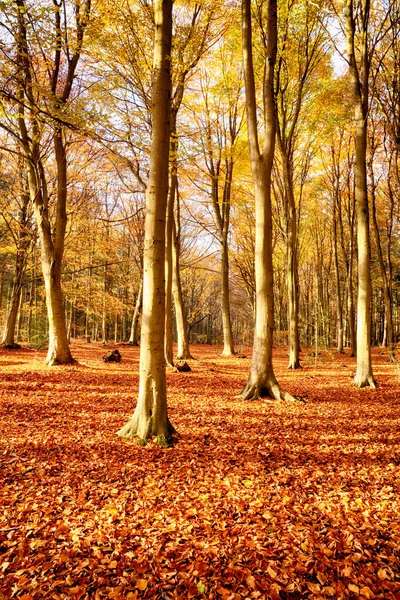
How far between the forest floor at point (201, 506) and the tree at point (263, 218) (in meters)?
1.24

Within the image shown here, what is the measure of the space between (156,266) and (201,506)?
281 cm

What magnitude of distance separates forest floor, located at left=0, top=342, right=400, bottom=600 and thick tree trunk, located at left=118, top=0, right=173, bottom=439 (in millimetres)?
381

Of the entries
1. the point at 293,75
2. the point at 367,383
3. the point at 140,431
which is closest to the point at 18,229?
the point at 293,75

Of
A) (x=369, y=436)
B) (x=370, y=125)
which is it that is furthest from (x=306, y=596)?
(x=370, y=125)

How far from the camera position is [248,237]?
2450 cm

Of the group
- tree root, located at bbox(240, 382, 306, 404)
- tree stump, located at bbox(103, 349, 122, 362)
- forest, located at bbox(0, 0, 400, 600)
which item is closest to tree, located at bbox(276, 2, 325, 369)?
forest, located at bbox(0, 0, 400, 600)

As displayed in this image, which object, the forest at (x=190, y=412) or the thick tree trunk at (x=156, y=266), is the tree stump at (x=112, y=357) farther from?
the thick tree trunk at (x=156, y=266)

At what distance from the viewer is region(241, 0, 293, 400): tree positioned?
7.29 meters

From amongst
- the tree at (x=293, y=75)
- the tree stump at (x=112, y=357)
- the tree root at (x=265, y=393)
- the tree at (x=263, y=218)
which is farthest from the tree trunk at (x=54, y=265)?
the tree at (x=293, y=75)

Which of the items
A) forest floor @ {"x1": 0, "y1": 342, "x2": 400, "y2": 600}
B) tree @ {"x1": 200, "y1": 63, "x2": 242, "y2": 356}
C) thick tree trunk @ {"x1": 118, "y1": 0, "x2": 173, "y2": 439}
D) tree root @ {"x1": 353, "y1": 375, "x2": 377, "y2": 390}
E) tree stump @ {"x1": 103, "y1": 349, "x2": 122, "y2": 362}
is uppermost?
tree @ {"x1": 200, "y1": 63, "x2": 242, "y2": 356}

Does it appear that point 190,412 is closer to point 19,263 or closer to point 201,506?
point 201,506

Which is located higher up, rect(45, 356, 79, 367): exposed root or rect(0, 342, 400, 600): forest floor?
rect(45, 356, 79, 367): exposed root

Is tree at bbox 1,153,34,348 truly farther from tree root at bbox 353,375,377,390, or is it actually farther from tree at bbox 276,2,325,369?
tree root at bbox 353,375,377,390

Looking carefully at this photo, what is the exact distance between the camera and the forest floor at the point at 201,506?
2.27m
